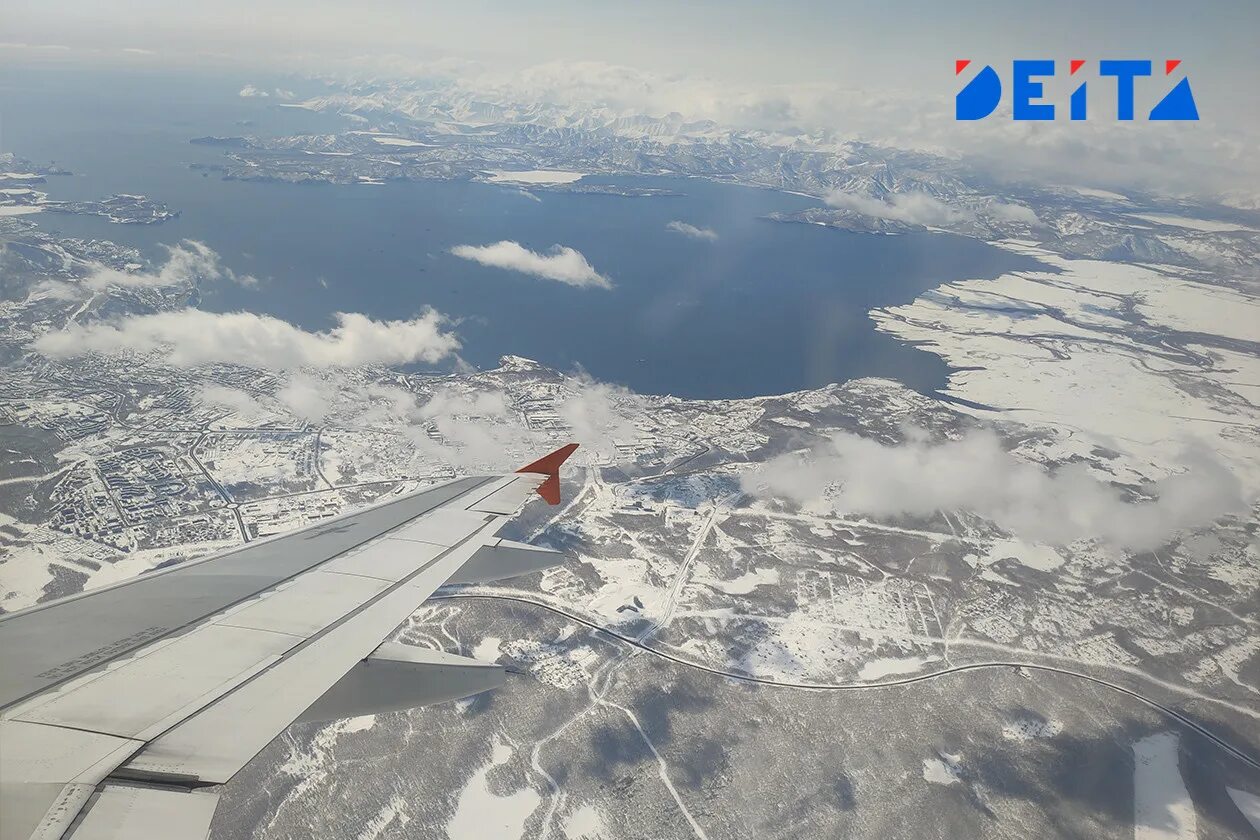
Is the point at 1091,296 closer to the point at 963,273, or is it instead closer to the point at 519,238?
the point at 963,273

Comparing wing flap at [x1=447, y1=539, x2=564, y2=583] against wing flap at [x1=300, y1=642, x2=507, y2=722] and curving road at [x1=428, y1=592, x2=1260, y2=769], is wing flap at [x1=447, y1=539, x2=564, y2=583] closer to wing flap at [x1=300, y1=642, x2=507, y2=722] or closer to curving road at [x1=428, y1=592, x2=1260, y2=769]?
wing flap at [x1=300, y1=642, x2=507, y2=722]

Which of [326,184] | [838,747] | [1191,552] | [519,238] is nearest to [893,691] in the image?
[838,747]

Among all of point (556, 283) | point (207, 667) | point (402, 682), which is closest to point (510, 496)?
point (402, 682)

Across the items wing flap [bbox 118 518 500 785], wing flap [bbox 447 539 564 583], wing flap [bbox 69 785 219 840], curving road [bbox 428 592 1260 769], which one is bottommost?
curving road [bbox 428 592 1260 769]

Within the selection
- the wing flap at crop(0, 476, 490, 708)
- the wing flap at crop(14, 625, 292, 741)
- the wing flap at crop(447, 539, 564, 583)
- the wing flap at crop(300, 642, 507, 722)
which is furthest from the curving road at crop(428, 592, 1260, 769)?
the wing flap at crop(14, 625, 292, 741)

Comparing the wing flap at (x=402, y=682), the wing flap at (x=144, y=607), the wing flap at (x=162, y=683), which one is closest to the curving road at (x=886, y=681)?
the wing flap at (x=144, y=607)
